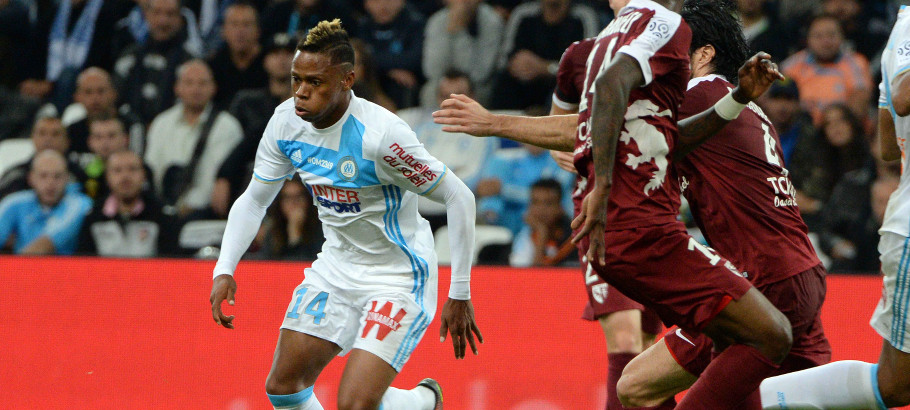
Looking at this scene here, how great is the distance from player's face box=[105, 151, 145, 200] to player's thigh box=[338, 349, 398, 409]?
4482 mm

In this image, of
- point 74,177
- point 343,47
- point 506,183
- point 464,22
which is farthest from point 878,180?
point 74,177

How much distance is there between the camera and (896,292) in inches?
115

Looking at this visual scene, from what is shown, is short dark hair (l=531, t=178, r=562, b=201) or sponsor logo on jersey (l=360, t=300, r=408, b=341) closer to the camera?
sponsor logo on jersey (l=360, t=300, r=408, b=341)

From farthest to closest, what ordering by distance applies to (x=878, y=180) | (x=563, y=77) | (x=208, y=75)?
(x=208, y=75) → (x=878, y=180) → (x=563, y=77)

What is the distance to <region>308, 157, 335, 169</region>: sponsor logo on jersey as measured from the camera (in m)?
3.69

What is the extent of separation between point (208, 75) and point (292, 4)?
0.86m

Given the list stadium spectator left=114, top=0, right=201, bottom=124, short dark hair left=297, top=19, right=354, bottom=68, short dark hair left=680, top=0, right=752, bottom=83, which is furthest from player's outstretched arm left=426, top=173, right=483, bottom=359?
A: stadium spectator left=114, top=0, right=201, bottom=124

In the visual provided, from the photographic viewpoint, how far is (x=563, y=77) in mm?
4277

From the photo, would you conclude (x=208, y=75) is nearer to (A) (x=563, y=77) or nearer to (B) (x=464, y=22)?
(B) (x=464, y=22)

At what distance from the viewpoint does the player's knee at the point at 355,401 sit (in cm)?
344

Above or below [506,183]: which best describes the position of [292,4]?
above

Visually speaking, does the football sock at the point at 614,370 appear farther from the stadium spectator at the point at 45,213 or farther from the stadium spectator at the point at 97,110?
the stadium spectator at the point at 97,110

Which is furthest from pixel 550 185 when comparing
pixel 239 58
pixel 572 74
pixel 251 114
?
pixel 572 74

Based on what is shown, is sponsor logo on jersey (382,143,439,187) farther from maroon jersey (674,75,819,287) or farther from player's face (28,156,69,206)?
player's face (28,156,69,206)
